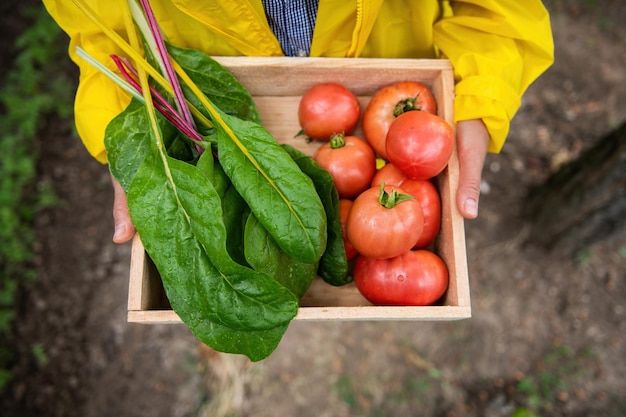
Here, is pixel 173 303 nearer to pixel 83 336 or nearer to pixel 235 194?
pixel 235 194

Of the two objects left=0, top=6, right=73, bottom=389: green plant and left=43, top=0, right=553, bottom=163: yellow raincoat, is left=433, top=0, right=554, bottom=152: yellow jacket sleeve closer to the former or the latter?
left=43, top=0, right=553, bottom=163: yellow raincoat

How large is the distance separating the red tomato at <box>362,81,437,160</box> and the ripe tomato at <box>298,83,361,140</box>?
0.04 metres

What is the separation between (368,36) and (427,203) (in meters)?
0.45

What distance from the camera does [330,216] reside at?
1025mm

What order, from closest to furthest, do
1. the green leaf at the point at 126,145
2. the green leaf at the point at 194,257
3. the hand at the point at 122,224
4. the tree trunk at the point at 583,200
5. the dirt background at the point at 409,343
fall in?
the green leaf at the point at 194,257, the green leaf at the point at 126,145, the hand at the point at 122,224, the tree trunk at the point at 583,200, the dirt background at the point at 409,343

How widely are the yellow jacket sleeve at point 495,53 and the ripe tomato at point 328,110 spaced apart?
244 mm

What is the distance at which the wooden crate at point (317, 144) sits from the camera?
988 millimetres

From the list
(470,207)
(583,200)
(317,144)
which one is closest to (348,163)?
(317,144)

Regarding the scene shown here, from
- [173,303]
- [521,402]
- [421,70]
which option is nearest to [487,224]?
[521,402]

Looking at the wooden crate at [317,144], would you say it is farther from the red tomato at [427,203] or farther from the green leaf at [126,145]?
A: the green leaf at [126,145]

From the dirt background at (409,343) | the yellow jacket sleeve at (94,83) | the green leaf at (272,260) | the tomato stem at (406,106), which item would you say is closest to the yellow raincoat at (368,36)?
the yellow jacket sleeve at (94,83)

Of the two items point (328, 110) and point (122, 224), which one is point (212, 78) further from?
point (122, 224)

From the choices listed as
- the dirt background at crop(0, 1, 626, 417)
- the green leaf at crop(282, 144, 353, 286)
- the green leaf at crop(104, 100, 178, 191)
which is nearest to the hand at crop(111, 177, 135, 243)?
the green leaf at crop(104, 100, 178, 191)

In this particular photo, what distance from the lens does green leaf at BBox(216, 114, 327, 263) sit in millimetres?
915
